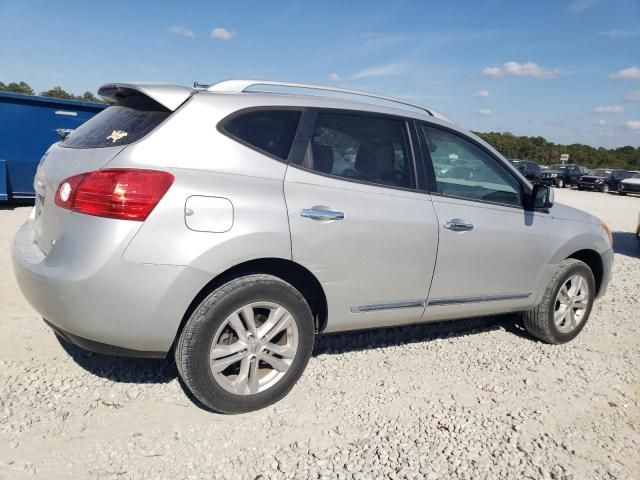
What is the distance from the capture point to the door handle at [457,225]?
358cm

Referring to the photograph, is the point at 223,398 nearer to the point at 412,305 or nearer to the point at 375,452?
the point at 375,452

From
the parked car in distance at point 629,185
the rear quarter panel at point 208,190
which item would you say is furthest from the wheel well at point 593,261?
the parked car in distance at point 629,185

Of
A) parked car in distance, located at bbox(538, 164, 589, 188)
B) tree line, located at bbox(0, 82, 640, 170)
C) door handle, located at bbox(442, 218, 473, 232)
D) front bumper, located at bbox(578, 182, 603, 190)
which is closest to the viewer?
door handle, located at bbox(442, 218, 473, 232)

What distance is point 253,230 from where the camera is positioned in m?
2.79

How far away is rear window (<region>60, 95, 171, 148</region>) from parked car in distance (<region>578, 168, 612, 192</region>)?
110 feet

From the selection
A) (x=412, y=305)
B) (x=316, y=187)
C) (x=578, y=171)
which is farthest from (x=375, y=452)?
(x=578, y=171)

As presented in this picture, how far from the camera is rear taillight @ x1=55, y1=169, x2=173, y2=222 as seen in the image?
2572mm

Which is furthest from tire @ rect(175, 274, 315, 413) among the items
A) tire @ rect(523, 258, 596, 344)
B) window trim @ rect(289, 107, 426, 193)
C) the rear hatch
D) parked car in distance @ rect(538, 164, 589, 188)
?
parked car in distance @ rect(538, 164, 589, 188)

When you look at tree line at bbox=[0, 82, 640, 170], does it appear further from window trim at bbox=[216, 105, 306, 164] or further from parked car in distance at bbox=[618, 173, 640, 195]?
window trim at bbox=[216, 105, 306, 164]

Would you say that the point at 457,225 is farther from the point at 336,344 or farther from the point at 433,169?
the point at 336,344

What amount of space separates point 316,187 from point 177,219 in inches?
33.0

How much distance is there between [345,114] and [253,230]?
3.54 ft

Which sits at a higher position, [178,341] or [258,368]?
[178,341]

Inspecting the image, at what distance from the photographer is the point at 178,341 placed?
9.28 feet
